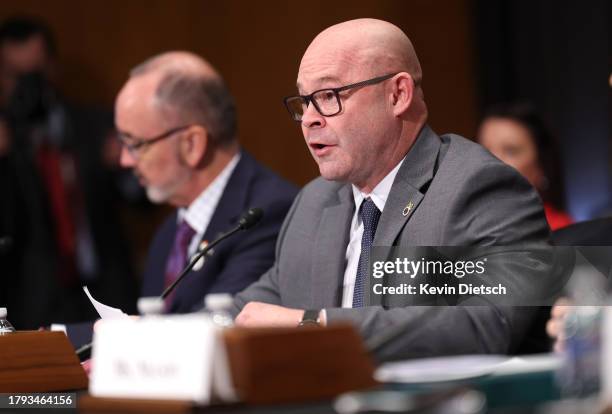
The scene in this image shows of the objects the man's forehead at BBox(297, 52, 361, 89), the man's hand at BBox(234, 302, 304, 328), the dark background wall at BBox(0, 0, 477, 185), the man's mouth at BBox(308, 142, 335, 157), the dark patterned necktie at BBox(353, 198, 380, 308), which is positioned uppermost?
the dark background wall at BBox(0, 0, 477, 185)

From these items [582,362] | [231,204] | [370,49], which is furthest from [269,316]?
[231,204]

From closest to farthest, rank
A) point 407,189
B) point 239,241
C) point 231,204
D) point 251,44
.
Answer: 1. point 407,189
2. point 239,241
3. point 231,204
4. point 251,44

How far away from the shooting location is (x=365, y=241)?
109 inches

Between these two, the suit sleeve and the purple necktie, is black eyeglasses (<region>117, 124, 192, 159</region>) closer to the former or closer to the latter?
the purple necktie

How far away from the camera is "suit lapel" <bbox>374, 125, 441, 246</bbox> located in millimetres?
2664

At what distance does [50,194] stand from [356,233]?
2880 mm

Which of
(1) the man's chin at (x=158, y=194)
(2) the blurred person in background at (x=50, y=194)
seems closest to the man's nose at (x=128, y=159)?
(1) the man's chin at (x=158, y=194)

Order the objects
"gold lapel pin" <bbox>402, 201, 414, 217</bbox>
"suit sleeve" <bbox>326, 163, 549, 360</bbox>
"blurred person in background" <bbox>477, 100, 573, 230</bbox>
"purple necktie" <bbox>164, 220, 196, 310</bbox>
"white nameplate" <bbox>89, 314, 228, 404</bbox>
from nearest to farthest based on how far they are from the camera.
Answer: "white nameplate" <bbox>89, 314, 228, 404</bbox>, "suit sleeve" <bbox>326, 163, 549, 360</bbox>, "gold lapel pin" <bbox>402, 201, 414, 217</bbox>, "purple necktie" <bbox>164, 220, 196, 310</bbox>, "blurred person in background" <bbox>477, 100, 573, 230</bbox>

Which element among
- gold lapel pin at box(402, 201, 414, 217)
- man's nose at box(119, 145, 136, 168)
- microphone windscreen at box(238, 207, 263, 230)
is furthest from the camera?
man's nose at box(119, 145, 136, 168)

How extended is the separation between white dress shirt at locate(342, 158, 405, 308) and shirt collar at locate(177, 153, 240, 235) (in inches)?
40.9

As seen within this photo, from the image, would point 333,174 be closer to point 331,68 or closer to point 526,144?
point 331,68

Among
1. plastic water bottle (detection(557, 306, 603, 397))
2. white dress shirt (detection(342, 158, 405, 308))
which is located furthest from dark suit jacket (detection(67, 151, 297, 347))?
plastic water bottle (detection(557, 306, 603, 397))

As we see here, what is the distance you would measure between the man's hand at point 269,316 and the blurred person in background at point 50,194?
2874mm

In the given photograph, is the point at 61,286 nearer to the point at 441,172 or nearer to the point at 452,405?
the point at 441,172
